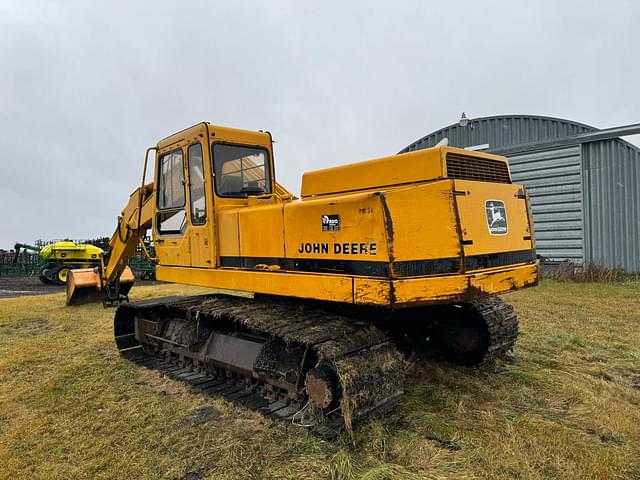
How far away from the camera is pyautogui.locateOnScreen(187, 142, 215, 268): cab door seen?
5211 mm

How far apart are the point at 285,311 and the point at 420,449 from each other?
6.19ft

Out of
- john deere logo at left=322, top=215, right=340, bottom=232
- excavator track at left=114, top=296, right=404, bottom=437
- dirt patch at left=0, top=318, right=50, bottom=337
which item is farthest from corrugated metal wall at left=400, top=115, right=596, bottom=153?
dirt patch at left=0, top=318, right=50, bottom=337

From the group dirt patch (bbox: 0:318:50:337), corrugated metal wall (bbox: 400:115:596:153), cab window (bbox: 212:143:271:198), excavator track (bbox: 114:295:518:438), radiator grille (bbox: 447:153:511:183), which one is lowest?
dirt patch (bbox: 0:318:50:337)

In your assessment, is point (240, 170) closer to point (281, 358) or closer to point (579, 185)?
point (281, 358)

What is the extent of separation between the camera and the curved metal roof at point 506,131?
15008 mm

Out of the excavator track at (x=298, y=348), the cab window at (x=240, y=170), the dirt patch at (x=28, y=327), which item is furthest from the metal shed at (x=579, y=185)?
the dirt patch at (x=28, y=327)

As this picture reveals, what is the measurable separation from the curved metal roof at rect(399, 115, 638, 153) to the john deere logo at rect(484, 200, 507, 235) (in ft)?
40.5

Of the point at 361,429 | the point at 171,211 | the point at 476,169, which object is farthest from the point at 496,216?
the point at 171,211

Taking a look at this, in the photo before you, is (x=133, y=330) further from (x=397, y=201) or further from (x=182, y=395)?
(x=397, y=201)

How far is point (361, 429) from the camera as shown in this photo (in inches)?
146

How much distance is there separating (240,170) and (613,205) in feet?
41.5

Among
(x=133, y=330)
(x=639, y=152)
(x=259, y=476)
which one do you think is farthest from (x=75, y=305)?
(x=639, y=152)

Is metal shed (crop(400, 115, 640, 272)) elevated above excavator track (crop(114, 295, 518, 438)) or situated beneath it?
elevated above

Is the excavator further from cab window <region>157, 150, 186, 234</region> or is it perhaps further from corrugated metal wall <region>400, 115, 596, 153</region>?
corrugated metal wall <region>400, 115, 596, 153</region>
